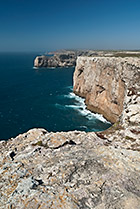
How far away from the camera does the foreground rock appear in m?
8.61

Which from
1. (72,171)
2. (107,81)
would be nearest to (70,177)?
(72,171)

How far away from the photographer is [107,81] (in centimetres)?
5694

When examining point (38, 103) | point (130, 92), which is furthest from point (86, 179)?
point (38, 103)

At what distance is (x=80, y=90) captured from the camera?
80.6m

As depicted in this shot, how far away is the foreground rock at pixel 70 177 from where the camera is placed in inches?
339

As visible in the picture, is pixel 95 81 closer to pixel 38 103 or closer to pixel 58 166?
pixel 38 103

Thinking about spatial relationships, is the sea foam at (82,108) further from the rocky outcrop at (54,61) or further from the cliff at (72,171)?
the rocky outcrop at (54,61)

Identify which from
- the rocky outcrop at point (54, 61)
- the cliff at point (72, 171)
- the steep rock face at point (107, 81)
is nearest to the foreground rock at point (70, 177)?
the cliff at point (72, 171)

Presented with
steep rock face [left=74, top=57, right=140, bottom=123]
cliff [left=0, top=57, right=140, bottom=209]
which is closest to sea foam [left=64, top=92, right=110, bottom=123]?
steep rock face [left=74, top=57, right=140, bottom=123]

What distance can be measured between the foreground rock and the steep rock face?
24.7 metres

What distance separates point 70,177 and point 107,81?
50.2 m

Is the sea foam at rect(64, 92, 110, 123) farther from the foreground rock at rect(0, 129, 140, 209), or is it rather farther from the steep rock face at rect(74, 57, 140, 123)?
the foreground rock at rect(0, 129, 140, 209)

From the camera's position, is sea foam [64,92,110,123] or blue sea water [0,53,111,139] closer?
blue sea water [0,53,111,139]

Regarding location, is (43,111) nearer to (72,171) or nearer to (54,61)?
(72,171)
